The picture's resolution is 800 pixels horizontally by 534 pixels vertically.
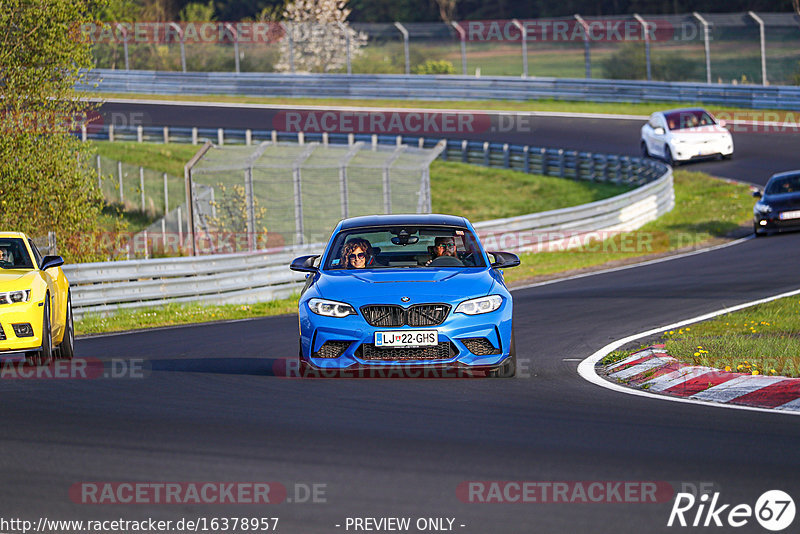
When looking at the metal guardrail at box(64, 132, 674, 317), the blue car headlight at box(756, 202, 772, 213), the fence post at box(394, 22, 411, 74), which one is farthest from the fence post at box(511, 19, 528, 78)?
the blue car headlight at box(756, 202, 772, 213)

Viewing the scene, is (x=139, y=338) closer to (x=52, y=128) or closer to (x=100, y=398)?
(x=100, y=398)

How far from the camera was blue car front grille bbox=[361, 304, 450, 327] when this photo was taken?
9898 millimetres

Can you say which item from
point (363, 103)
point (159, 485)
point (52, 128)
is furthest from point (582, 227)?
point (363, 103)

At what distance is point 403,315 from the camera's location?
390 inches

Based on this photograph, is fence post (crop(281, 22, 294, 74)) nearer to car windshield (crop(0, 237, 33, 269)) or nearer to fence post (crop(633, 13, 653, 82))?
fence post (crop(633, 13, 653, 82))

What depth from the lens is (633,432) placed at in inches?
306

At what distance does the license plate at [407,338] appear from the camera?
32.3 feet

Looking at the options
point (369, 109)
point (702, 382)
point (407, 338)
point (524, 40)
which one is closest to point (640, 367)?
point (702, 382)

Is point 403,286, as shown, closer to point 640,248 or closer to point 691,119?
point 640,248

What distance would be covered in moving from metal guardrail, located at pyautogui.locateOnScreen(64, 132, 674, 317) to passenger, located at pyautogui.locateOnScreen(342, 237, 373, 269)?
828 cm

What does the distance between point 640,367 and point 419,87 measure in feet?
138

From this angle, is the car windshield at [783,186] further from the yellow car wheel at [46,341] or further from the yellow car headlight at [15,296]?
the yellow car headlight at [15,296]

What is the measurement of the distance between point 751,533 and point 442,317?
15.2ft

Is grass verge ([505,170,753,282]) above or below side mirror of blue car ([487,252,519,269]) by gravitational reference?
below
